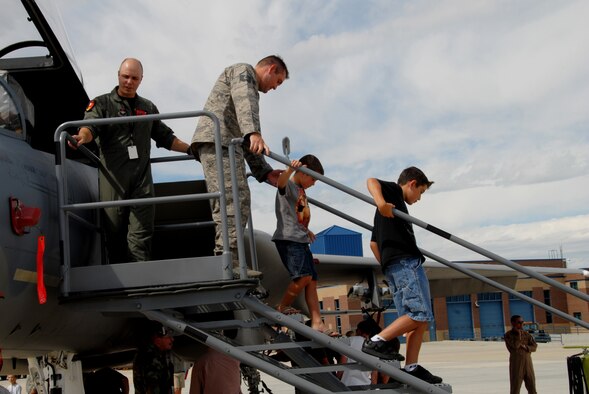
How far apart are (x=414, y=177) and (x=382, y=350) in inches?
56.7

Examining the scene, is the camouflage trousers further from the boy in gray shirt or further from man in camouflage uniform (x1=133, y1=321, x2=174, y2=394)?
man in camouflage uniform (x1=133, y1=321, x2=174, y2=394)

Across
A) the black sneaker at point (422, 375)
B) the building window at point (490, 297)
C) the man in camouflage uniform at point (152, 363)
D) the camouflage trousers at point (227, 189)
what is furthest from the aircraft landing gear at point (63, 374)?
the building window at point (490, 297)

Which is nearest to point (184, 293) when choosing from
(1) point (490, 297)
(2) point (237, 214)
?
(2) point (237, 214)

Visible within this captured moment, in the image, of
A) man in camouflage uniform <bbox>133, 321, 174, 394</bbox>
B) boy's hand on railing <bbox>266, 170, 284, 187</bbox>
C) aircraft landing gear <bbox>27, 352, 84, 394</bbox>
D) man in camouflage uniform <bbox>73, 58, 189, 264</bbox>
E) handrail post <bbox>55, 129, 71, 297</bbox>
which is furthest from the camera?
aircraft landing gear <bbox>27, 352, 84, 394</bbox>

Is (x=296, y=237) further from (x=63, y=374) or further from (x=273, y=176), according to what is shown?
(x=63, y=374)

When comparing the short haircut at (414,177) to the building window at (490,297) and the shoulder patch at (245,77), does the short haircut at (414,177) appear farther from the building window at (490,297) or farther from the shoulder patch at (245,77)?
the building window at (490,297)

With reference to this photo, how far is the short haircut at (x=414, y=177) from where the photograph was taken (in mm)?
5613

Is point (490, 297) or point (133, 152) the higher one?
point (133, 152)

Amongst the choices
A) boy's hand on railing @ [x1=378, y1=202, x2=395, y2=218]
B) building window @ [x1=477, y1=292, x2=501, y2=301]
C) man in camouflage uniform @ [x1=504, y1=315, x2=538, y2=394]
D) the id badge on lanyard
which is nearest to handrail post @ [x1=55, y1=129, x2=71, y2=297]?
the id badge on lanyard

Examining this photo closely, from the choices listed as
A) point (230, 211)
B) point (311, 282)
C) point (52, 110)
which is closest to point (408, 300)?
point (311, 282)

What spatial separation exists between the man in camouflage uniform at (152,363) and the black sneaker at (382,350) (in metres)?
2.30

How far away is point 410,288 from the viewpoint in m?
5.14

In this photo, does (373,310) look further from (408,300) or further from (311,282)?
(408,300)

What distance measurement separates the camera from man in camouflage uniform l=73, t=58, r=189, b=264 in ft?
17.0
